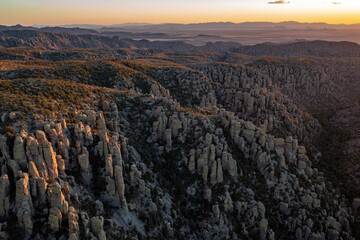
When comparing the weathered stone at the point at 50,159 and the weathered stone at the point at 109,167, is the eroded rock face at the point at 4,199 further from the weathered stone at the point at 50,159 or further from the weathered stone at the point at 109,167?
the weathered stone at the point at 109,167

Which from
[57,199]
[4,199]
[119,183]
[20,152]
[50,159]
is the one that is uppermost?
[20,152]

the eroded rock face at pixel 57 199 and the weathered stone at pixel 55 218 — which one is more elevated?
the eroded rock face at pixel 57 199

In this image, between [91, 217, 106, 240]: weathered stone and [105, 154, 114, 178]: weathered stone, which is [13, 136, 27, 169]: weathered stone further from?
[91, 217, 106, 240]: weathered stone

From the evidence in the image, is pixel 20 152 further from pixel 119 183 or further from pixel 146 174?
pixel 146 174

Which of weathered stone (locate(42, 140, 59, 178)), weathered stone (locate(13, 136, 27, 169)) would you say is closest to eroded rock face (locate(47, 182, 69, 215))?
weathered stone (locate(42, 140, 59, 178))

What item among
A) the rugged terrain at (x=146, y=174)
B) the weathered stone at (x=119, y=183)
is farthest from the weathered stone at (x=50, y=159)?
the weathered stone at (x=119, y=183)

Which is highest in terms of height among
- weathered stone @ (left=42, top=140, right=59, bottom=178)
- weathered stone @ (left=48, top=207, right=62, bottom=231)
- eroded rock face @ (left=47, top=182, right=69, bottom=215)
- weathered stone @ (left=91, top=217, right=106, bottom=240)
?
weathered stone @ (left=42, top=140, right=59, bottom=178)

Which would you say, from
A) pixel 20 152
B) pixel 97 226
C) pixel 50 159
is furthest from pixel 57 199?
pixel 20 152

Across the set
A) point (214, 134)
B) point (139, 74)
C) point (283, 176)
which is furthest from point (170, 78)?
point (283, 176)

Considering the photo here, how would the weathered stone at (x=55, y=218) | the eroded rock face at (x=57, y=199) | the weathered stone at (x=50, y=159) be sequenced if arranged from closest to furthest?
the weathered stone at (x=55, y=218) → the eroded rock face at (x=57, y=199) → the weathered stone at (x=50, y=159)

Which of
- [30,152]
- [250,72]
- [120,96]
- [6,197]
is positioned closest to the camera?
[6,197]

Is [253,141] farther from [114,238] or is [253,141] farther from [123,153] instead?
[114,238]
